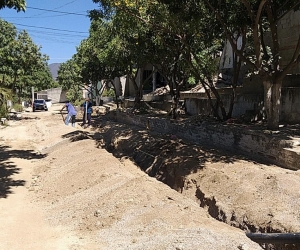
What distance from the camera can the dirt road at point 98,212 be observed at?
514cm

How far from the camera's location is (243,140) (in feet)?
30.7

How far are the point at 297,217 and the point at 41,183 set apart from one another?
6.95m

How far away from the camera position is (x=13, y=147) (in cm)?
1595

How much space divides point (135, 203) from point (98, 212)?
707 millimetres

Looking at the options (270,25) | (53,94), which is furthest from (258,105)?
(53,94)

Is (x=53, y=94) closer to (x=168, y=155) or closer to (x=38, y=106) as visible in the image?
(x=38, y=106)

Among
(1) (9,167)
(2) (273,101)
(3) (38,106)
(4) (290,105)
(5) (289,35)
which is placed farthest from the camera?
(3) (38,106)

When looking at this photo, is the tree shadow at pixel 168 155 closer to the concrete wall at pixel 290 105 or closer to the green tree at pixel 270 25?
the green tree at pixel 270 25

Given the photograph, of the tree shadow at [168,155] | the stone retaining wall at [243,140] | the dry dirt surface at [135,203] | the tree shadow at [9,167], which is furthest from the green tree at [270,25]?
the tree shadow at [9,167]

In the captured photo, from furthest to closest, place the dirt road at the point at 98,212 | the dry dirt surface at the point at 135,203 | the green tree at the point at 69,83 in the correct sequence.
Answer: the green tree at the point at 69,83
the dry dirt surface at the point at 135,203
the dirt road at the point at 98,212

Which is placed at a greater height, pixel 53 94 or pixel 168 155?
pixel 53 94

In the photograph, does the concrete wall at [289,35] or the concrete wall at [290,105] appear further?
the concrete wall at [289,35]

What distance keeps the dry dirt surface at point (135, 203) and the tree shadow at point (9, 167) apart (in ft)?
0.16

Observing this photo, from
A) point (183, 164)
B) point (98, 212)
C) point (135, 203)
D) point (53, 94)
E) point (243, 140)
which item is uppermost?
point (53, 94)
